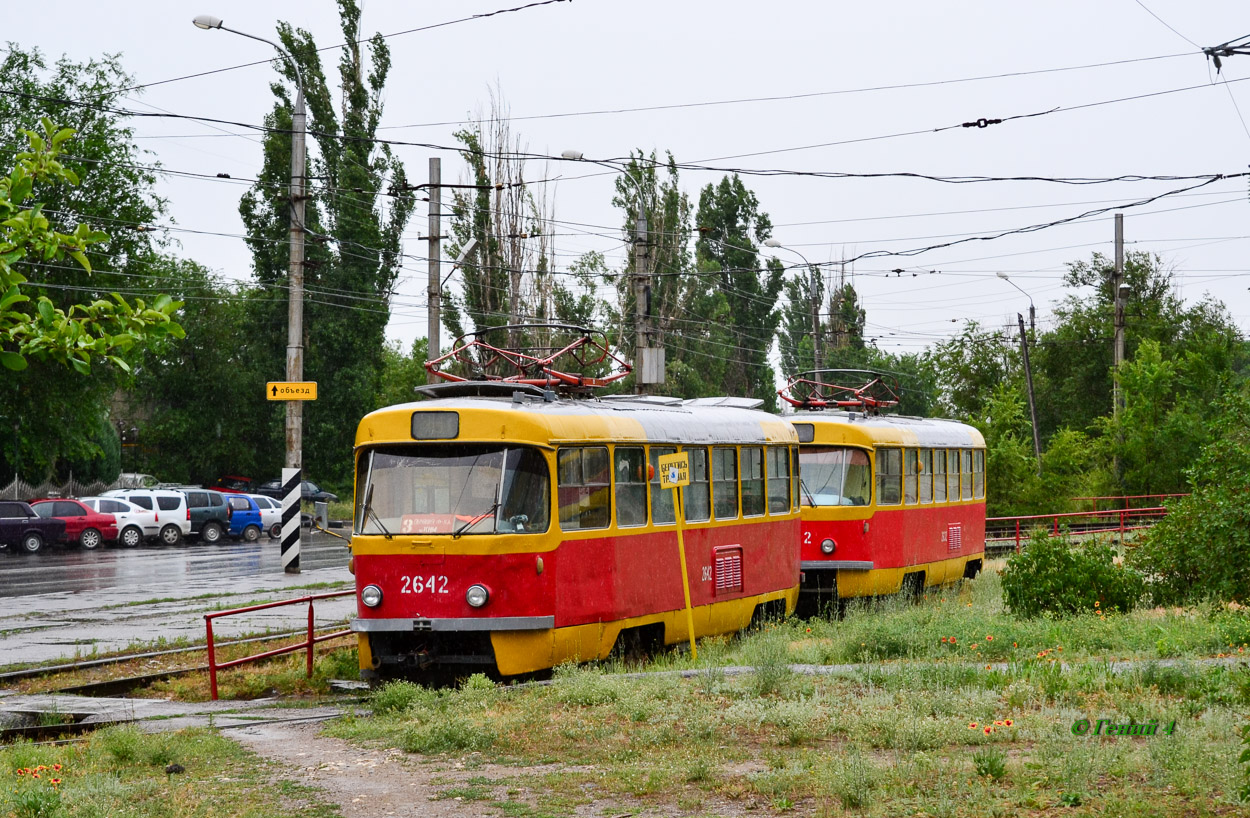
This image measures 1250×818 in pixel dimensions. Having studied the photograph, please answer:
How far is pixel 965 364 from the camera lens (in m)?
56.1

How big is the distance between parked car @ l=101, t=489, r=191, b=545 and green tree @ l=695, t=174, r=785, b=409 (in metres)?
24.5

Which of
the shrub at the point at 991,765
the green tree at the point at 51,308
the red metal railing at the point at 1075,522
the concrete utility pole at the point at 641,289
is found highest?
the concrete utility pole at the point at 641,289

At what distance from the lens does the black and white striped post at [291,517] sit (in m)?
26.4

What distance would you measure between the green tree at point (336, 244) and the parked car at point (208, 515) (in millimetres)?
9000

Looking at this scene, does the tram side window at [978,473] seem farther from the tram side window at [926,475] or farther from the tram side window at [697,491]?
the tram side window at [697,491]

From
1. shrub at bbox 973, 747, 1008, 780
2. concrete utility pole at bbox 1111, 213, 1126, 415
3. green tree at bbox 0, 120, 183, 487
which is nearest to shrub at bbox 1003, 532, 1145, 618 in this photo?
shrub at bbox 973, 747, 1008, 780

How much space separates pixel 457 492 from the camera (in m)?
12.8

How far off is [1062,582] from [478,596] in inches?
332

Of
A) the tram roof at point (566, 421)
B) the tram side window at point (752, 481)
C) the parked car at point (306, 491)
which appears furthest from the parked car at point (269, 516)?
the tram roof at point (566, 421)

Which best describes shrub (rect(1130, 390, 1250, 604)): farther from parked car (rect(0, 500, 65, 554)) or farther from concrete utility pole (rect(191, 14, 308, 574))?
parked car (rect(0, 500, 65, 554))

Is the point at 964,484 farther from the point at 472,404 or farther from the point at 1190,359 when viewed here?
the point at 1190,359

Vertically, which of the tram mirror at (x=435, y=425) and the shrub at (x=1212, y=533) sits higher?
the tram mirror at (x=435, y=425)

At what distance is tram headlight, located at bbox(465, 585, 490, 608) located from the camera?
40.5ft

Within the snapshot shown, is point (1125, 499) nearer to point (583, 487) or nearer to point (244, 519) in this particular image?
point (244, 519)
